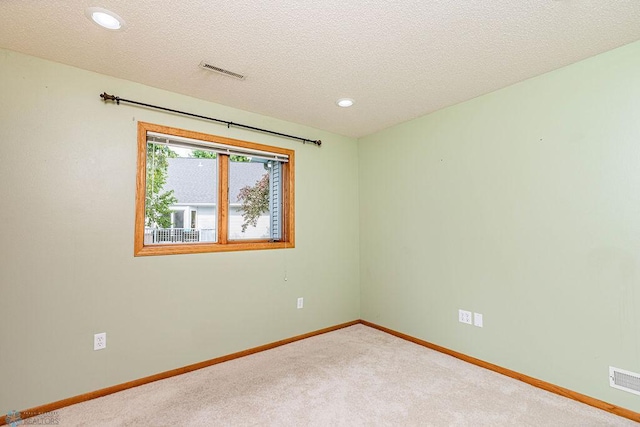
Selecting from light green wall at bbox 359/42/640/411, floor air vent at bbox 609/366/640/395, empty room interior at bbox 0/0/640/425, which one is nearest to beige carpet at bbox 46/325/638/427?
empty room interior at bbox 0/0/640/425

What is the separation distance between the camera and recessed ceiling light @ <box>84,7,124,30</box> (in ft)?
5.51

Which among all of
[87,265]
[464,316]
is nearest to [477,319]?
[464,316]

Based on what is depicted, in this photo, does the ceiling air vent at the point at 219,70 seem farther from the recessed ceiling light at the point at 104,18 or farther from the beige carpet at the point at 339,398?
the beige carpet at the point at 339,398

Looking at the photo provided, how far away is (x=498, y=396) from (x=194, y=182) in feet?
10.1

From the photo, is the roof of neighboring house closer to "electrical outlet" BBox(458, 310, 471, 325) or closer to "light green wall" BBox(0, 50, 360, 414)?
"light green wall" BBox(0, 50, 360, 414)

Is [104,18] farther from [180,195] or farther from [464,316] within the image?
[464,316]

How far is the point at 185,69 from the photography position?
2307mm

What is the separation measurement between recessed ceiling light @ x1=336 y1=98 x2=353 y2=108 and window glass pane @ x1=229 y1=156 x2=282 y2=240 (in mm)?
993

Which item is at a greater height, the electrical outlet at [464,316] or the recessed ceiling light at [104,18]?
the recessed ceiling light at [104,18]

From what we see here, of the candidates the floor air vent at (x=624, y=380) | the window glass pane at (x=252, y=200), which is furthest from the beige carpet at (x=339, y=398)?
the window glass pane at (x=252, y=200)

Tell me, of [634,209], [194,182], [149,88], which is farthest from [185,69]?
[634,209]

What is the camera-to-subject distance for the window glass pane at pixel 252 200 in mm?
3166

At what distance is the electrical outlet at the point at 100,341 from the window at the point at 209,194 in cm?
65

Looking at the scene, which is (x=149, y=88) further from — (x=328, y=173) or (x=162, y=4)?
(x=328, y=173)
